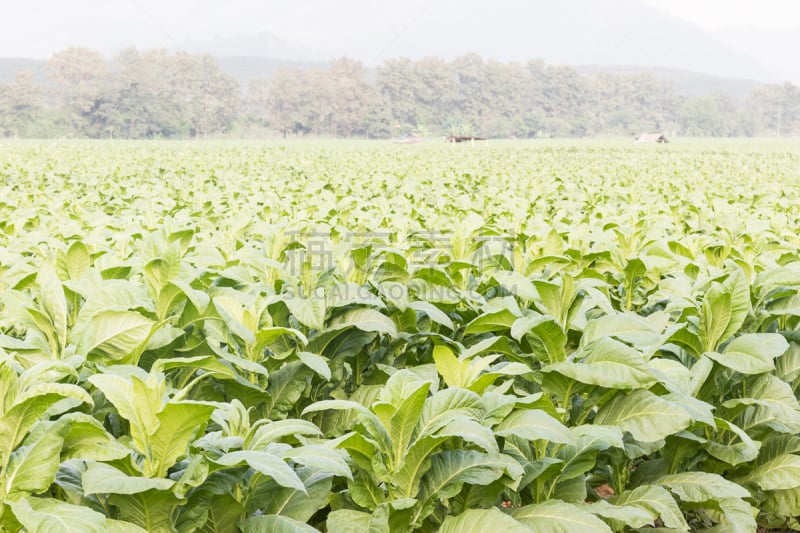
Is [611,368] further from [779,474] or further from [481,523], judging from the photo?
[779,474]

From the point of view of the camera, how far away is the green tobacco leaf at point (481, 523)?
64.0 inches

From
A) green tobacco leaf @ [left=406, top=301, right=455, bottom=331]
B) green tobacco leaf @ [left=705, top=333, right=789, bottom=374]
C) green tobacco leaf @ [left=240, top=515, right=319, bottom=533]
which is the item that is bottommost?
green tobacco leaf @ [left=240, top=515, right=319, bottom=533]

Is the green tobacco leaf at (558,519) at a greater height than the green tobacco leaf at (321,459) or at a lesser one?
lesser

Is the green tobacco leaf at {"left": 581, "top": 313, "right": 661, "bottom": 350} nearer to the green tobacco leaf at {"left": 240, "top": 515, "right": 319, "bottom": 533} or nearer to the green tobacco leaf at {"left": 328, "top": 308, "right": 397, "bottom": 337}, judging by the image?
the green tobacco leaf at {"left": 328, "top": 308, "right": 397, "bottom": 337}

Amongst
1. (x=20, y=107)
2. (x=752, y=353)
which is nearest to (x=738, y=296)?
(x=752, y=353)

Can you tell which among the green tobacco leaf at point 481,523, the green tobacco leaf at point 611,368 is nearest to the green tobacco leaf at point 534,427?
the green tobacco leaf at point 481,523

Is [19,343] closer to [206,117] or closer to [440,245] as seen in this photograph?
[440,245]

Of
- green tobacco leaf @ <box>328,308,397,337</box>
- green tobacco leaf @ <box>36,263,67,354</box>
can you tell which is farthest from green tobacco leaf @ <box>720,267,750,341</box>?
green tobacco leaf @ <box>36,263,67,354</box>

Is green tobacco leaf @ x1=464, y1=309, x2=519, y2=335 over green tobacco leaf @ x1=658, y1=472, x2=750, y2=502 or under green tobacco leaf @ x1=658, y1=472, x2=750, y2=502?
over

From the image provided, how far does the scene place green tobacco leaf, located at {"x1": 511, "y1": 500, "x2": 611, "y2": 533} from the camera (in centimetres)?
176

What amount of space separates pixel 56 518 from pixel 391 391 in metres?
0.78

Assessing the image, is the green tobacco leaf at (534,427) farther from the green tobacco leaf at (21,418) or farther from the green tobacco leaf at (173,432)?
the green tobacco leaf at (21,418)

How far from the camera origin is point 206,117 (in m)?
91.8

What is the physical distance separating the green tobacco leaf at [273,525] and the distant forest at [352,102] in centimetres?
8555
